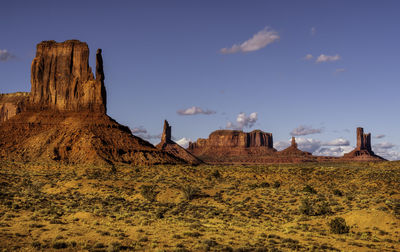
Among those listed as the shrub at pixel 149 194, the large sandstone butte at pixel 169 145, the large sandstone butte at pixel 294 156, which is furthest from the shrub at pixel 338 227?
the large sandstone butte at pixel 294 156

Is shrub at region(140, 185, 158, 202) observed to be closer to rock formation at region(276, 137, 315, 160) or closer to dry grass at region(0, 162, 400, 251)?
dry grass at region(0, 162, 400, 251)

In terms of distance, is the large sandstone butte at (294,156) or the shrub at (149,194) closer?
the shrub at (149,194)

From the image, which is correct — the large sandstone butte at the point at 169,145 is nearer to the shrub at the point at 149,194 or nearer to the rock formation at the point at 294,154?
the rock formation at the point at 294,154

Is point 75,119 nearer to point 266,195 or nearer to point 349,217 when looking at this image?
point 266,195

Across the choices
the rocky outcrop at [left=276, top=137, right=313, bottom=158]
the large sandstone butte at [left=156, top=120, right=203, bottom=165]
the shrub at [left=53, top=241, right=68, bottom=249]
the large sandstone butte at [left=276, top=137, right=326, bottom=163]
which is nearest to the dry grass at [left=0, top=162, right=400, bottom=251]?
the shrub at [left=53, top=241, right=68, bottom=249]

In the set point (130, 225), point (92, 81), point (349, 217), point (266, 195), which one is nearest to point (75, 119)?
point (92, 81)

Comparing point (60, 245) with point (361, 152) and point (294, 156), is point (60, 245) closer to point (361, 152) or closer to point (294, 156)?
point (294, 156)
